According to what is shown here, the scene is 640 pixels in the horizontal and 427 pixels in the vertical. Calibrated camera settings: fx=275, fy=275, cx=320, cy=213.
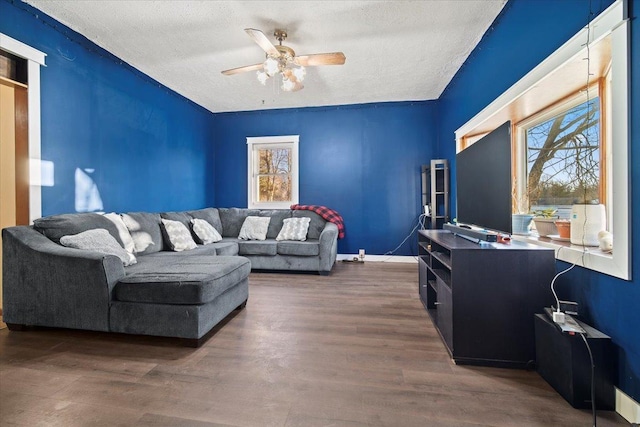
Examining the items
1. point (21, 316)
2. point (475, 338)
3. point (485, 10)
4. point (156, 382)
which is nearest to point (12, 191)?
point (21, 316)

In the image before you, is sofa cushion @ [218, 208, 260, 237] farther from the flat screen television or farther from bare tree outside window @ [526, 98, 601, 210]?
bare tree outside window @ [526, 98, 601, 210]

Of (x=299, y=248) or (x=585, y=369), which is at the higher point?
(x=299, y=248)

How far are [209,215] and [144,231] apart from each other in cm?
132

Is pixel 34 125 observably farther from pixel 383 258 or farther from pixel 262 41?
pixel 383 258

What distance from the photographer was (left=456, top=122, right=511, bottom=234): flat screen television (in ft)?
5.47

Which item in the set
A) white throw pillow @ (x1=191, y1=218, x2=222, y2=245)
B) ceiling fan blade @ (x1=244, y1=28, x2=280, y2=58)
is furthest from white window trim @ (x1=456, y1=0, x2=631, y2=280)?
white throw pillow @ (x1=191, y1=218, x2=222, y2=245)

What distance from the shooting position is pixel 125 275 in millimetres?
2037

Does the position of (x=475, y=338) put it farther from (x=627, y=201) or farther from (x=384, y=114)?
(x=384, y=114)

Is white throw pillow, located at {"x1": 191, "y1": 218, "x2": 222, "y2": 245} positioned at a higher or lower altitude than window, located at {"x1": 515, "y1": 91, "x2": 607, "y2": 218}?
lower

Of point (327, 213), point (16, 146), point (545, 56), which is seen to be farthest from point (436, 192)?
point (16, 146)

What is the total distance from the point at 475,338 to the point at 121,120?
406 cm

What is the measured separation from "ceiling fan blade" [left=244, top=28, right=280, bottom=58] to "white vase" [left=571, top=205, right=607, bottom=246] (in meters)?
2.55

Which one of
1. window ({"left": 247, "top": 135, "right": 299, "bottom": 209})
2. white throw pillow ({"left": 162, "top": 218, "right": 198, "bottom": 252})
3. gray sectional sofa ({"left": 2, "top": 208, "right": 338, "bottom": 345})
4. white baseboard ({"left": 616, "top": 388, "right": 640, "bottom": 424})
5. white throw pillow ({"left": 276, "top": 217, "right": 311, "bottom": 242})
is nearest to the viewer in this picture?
white baseboard ({"left": 616, "top": 388, "right": 640, "bottom": 424})

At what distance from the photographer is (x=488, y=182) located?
1926 millimetres
